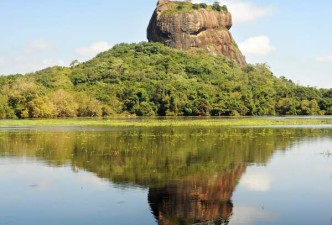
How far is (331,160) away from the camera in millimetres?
25547

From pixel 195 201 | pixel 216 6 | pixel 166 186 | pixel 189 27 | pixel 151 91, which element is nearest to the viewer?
pixel 195 201

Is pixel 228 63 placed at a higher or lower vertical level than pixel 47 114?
higher

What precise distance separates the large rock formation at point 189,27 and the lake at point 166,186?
453ft

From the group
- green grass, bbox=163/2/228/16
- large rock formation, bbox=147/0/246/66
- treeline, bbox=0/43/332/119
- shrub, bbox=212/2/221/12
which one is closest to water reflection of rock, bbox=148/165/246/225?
treeline, bbox=0/43/332/119

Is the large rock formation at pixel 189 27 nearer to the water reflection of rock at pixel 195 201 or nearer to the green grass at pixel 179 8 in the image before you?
the green grass at pixel 179 8

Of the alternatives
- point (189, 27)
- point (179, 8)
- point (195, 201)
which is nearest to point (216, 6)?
point (179, 8)

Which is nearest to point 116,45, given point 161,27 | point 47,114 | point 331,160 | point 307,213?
point 161,27

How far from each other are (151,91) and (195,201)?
102 m

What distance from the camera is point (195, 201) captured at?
603 inches

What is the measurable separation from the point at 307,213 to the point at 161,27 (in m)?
A: 155

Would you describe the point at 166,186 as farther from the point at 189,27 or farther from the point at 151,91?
the point at 189,27

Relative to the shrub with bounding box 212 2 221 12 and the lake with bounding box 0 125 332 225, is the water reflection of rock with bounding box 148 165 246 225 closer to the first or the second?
the lake with bounding box 0 125 332 225

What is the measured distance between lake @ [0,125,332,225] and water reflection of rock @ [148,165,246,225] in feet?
0.10

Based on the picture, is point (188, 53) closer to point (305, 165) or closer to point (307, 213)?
point (305, 165)
